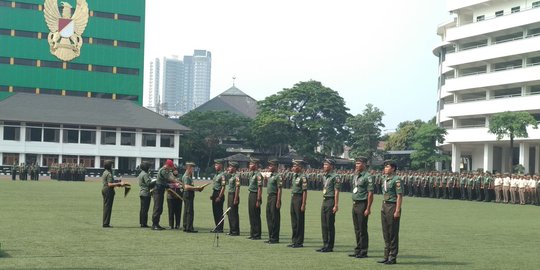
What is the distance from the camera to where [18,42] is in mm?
82500

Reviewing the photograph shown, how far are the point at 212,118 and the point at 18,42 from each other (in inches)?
888

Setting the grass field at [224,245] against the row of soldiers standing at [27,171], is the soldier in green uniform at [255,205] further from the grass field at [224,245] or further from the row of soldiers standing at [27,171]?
the row of soldiers standing at [27,171]

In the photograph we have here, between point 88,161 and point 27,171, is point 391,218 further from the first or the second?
point 88,161

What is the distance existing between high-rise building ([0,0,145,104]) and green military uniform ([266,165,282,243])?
2791 inches

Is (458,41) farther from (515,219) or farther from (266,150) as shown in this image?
(515,219)

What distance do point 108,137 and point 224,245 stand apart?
6325 centimetres

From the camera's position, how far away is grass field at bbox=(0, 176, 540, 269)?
1235cm

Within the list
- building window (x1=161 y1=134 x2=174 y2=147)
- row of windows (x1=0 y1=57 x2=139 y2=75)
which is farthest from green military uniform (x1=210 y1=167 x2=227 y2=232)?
row of windows (x1=0 y1=57 x2=139 y2=75)

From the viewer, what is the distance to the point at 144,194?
19.1 metres

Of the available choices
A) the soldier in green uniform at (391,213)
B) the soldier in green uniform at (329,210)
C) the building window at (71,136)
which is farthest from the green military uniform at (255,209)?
the building window at (71,136)

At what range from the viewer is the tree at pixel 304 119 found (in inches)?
3162

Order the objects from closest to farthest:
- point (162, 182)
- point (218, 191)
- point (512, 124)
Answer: point (218, 191) → point (162, 182) → point (512, 124)

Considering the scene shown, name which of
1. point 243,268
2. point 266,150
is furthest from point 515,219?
point 266,150

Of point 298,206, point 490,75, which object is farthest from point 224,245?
point 490,75
